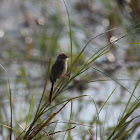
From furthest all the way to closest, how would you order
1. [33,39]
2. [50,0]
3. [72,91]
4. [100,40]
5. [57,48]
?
1. [50,0]
2. [33,39]
3. [100,40]
4. [72,91]
5. [57,48]

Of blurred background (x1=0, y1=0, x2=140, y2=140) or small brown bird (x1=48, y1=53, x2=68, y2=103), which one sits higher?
blurred background (x1=0, y1=0, x2=140, y2=140)

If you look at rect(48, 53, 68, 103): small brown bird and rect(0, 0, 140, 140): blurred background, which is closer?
rect(48, 53, 68, 103): small brown bird

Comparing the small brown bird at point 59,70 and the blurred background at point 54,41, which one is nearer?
the small brown bird at point 59,70

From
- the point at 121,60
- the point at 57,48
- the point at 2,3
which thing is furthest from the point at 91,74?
the point at 2,3

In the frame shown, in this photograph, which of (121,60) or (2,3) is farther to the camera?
(2,3)

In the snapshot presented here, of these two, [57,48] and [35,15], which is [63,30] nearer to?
[57,48]

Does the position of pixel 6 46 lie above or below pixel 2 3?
below

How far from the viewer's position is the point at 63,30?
508cm

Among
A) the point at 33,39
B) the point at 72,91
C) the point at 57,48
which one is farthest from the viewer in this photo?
the point at 33,39

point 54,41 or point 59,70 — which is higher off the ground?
point 54,41

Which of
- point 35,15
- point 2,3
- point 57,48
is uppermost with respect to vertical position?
point 2,3

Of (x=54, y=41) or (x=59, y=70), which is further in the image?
(x=54, y=41)

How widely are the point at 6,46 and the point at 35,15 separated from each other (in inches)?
36.4

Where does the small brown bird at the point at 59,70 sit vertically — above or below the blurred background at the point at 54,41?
below
